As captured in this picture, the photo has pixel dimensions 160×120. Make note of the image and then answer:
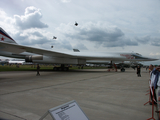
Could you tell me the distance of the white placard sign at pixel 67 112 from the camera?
64.0 inches

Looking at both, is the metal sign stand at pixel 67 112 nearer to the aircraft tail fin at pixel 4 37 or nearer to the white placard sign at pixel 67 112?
the white placard sign at pixel 67 112

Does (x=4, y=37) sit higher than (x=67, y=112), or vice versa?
(x=4, y=37)

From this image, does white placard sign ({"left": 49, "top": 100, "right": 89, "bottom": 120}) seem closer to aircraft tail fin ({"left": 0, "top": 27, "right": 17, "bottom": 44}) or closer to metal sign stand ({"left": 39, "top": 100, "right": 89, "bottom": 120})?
metal sign stand ({"left": 39, "top": 100, "right": 89, "bottom": 120})

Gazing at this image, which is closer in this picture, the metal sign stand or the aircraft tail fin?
the metal sign stand

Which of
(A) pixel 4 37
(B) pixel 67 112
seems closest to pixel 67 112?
(B) pixel 67 112

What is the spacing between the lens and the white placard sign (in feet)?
5.34

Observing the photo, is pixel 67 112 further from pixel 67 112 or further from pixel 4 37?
pixel 4 37

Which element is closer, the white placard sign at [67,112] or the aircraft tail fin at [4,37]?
the white placard sign at [67,112]

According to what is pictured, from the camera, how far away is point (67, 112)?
174 cm

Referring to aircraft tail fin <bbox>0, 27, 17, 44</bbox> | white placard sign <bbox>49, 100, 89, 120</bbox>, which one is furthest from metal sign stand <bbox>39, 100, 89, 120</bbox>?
aircraft tail fin <bbox>0, 27, 17, 44</bbox>

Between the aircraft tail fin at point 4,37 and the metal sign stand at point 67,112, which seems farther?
the aircraft tail fin at point 4,37

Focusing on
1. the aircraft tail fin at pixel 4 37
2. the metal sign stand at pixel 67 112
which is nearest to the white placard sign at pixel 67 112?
the metal sign stand at pixel 67 112

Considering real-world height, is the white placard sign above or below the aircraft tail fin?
below

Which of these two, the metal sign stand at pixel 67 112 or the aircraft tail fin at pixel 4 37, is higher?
the aircraft tail fin at pixel 4 37
